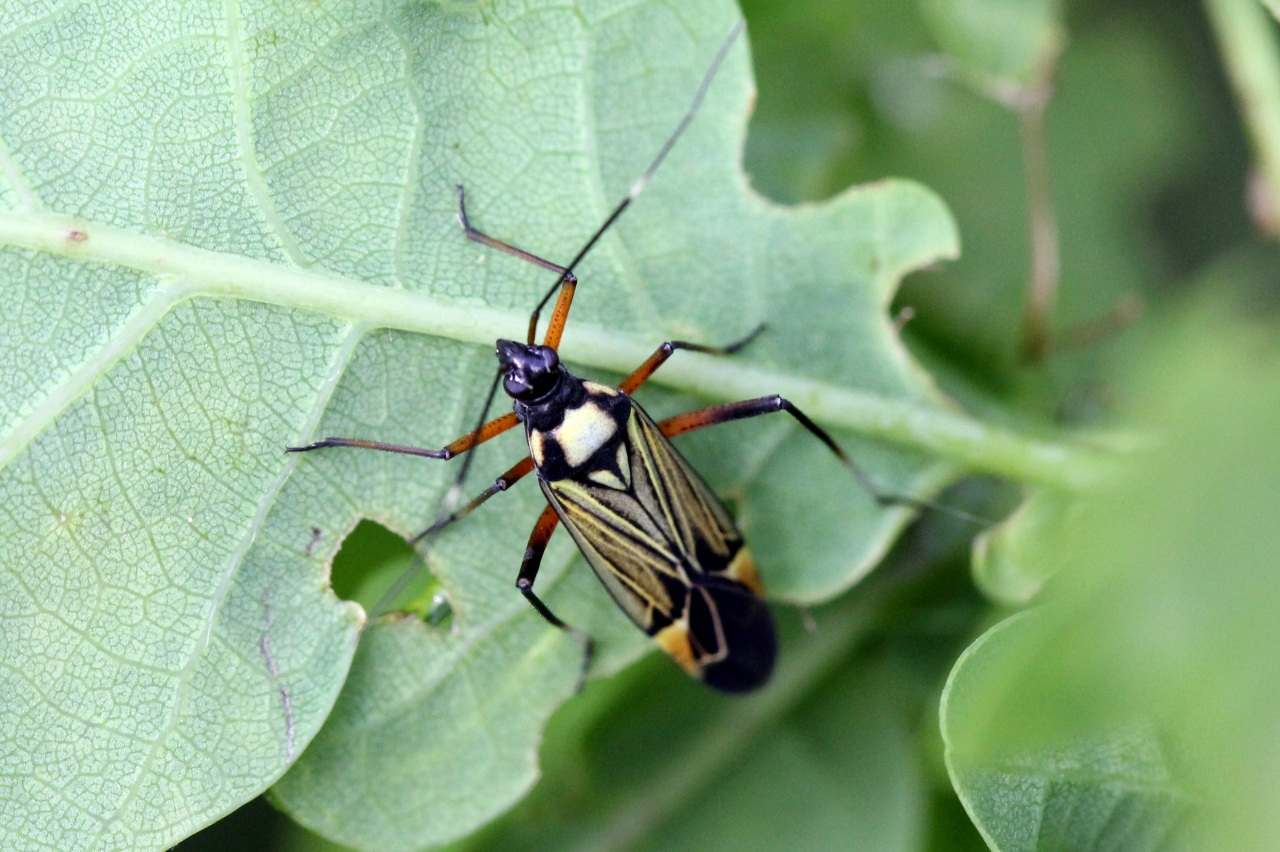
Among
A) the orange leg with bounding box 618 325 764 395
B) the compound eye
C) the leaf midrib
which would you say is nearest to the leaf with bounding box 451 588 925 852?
the leaf midrib

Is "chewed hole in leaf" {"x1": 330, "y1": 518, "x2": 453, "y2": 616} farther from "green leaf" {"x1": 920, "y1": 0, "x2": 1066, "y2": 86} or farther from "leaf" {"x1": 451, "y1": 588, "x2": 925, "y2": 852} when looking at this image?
"green leaf" {"x1": 920, "y1": 0, "x2": 1066, "y2": 86}

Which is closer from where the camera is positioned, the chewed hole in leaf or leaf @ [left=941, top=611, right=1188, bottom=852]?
leaf @ [left=941, top=611, right=1188, bottom=852]

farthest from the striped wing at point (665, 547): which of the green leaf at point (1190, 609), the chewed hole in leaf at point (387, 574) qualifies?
the green leaf at point (1190, 609)

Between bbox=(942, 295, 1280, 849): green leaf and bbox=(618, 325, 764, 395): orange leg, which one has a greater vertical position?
bbox=(942, 295, 1280, 849): green leaf

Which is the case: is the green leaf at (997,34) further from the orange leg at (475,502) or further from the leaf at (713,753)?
the orange leg at (475,502)

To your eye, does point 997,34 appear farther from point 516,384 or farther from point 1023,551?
point 516,384

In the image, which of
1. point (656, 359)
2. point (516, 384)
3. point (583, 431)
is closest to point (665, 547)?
point (583, 431)

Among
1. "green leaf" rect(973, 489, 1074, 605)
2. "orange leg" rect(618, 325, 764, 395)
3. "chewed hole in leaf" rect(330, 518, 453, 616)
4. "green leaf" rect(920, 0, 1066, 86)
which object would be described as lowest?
"green leaf" rect(973, 489, 1074, 605)
